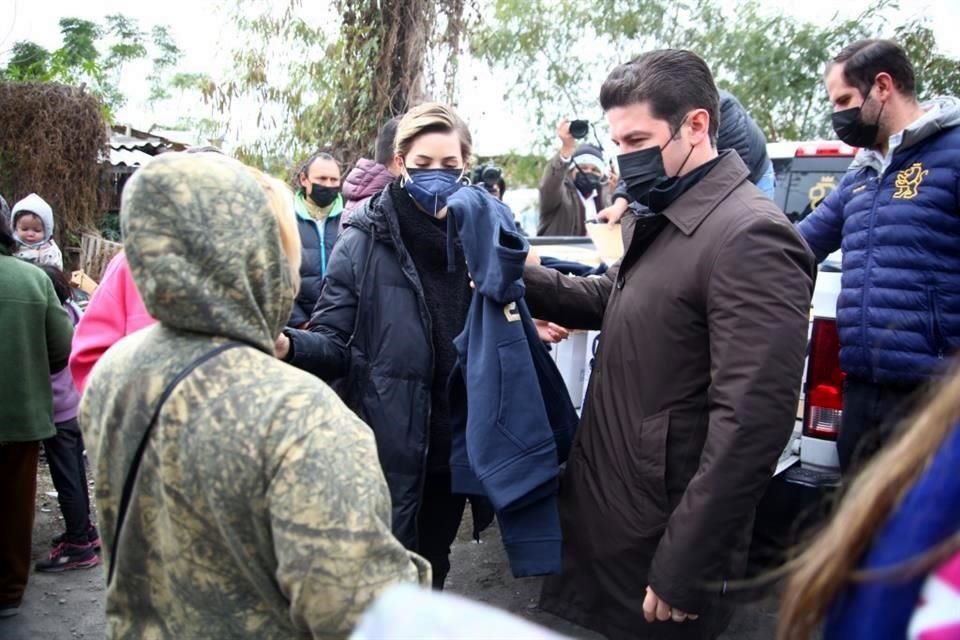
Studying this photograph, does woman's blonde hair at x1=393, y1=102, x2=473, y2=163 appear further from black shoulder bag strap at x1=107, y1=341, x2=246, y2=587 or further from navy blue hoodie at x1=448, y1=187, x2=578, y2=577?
black shoulder bag strap at x1=107, y1=341, x2=246, y2=587

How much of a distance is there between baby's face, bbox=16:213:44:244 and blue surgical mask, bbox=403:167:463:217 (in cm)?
411

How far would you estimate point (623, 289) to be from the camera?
2.48 meters

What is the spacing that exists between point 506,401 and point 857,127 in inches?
66.0

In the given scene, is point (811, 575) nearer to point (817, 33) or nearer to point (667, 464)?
point (667, 464)

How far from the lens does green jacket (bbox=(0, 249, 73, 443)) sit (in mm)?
4035

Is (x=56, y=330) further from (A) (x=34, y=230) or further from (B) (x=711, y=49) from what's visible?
(B) (x=711, y=49)

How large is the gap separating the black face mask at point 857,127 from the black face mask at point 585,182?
16.3 feet

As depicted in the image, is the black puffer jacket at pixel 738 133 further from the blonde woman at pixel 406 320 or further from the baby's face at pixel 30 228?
the baby's face at pixel 30 228

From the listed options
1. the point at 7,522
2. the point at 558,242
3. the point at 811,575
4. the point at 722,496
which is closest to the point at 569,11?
the point at 558,242

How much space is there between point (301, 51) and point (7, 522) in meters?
4.79

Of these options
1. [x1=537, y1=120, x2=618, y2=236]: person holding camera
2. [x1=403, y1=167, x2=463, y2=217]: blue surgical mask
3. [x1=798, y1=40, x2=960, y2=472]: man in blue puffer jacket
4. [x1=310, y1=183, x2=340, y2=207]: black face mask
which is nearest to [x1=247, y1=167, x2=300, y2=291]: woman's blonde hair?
[x1=403, y1=167, x2=463, y2=217]: blue surgical mask

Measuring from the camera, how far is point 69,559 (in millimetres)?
4734

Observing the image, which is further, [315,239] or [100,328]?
[315,239]

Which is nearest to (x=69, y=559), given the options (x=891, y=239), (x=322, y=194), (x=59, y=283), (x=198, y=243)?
(x=59, y=283)
